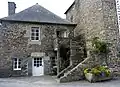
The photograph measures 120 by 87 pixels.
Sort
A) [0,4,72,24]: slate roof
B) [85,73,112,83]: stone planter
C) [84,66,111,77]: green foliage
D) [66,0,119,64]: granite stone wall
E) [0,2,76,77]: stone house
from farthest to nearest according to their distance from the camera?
[0,4,72,24]: slate roof
[0,2,76,77]: stone house
[66,0,119,64]: granite stone wall
[84,66,111,77]: green foliage
[85,73,112,83]: stone planter

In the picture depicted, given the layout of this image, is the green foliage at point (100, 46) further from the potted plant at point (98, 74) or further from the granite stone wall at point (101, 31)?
the potted plant at point (98, 74)

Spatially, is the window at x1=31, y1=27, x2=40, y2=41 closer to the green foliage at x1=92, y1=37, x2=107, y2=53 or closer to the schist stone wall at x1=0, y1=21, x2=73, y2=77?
the schist stone wall at x1=0, y1=21, x2=73, y2=77

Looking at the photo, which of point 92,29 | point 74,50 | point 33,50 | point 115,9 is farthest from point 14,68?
point 115,9

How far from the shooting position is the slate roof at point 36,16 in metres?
16.6

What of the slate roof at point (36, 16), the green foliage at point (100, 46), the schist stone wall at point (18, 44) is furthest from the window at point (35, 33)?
the green foliage at point (100, 46)

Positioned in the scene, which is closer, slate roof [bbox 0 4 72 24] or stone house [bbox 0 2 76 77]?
stone house [bbox 0 2 76 77]

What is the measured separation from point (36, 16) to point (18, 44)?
3371 mm

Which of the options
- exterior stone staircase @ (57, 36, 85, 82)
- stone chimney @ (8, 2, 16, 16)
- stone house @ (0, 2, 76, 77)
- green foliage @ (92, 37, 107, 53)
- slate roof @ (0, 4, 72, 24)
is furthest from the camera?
stone chimney @ (8, 2, 16, 16)

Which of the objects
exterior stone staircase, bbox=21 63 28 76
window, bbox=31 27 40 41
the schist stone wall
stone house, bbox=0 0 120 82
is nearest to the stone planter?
stone house, bbox=0 0 120 82

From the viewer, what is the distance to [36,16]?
57.3 feet

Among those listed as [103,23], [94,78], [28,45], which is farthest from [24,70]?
[103,23]

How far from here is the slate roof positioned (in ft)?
54.4

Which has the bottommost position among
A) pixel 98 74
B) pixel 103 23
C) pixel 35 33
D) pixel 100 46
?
pixel 98 74

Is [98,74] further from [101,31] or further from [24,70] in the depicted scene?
[24,70]
